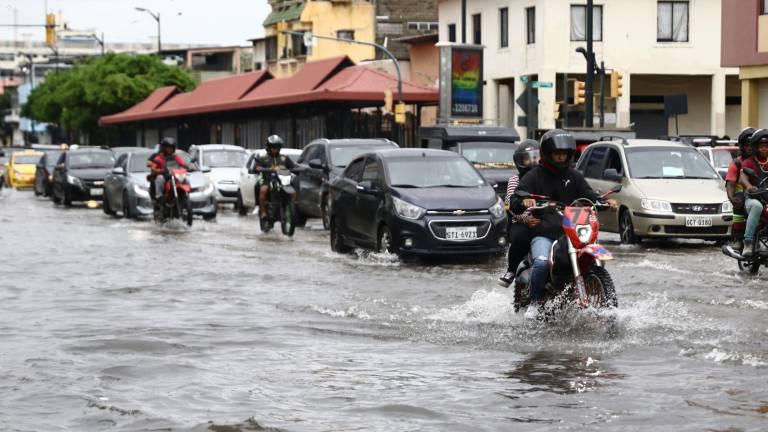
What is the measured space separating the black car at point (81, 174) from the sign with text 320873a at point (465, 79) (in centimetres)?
1159

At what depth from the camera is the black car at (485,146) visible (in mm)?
28266

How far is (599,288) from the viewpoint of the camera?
11336 millimetres

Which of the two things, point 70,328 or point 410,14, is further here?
point 410,14

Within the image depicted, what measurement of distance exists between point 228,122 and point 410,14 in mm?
13674

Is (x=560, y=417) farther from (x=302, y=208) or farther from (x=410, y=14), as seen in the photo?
(x=410, y=14)

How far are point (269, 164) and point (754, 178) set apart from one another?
11513 mm

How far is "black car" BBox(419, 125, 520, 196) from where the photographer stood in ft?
92.7

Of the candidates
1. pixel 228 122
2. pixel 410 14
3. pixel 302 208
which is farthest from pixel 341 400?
pixel 410 14

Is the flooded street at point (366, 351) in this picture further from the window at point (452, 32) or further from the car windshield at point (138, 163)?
the window at point (452, 32)

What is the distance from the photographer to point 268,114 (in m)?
64.6

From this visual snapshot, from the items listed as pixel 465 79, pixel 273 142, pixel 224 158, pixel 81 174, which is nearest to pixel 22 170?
pixel 81 174

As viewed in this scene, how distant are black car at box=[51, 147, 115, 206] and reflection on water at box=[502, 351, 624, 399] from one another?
31053 millimetres

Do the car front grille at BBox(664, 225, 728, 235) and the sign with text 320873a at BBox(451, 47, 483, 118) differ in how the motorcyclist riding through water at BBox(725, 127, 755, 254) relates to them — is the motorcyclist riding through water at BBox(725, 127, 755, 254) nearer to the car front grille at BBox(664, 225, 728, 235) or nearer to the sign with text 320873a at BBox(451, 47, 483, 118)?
the car front grille at BBox(664, 225, 728, 235)

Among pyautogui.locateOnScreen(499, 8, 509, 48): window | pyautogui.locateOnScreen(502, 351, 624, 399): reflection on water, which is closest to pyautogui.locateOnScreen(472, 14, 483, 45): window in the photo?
pyautogui.locateOnScreen(499, 8, 509, 48): window
